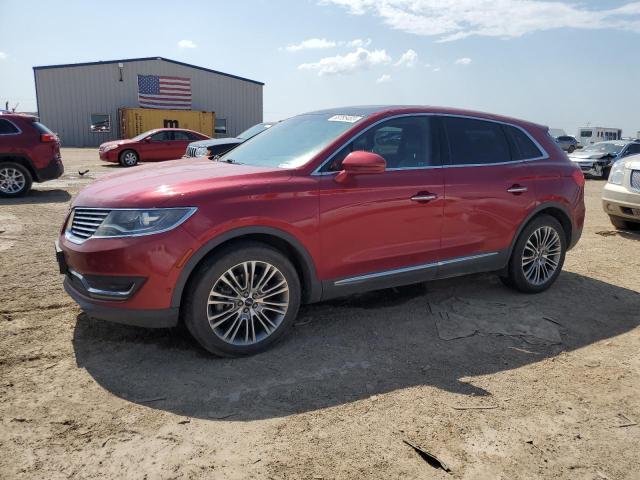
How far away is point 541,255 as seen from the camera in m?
5.08

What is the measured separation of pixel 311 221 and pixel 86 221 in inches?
58.6

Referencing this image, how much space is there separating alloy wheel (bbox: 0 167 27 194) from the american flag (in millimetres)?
24354

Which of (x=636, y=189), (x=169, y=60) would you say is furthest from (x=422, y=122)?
(x=169, y=60)

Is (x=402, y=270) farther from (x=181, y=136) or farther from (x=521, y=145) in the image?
(x=181, y=136)

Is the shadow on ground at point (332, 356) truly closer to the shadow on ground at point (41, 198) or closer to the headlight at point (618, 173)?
the headlight at point (618, 173)

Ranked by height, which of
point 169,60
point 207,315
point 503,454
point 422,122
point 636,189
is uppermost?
point 169,60

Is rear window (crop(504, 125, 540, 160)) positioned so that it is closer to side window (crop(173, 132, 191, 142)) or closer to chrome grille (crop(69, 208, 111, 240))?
chrome grille (crop(69, 208, 111, 240))

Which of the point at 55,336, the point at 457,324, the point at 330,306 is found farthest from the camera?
the point at 330,306

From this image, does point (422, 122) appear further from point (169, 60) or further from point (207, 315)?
point (169, 60)

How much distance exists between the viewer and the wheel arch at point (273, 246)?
10.8 ft

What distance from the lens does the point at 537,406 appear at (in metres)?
3.09

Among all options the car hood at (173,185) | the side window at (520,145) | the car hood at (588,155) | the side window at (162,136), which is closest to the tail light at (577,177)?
the side window at (520,145)

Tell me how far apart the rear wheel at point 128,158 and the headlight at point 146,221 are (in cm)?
1641

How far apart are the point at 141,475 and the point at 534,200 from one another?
13.1 ft
